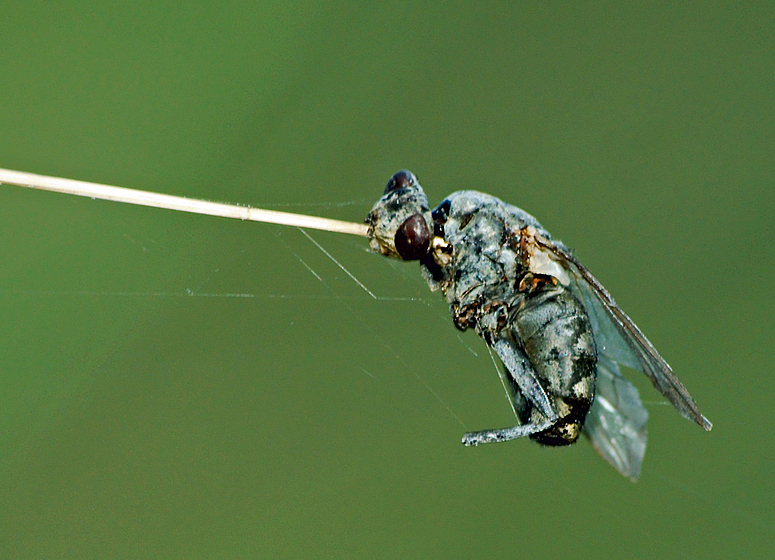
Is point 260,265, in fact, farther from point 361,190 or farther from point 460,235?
point 460,235

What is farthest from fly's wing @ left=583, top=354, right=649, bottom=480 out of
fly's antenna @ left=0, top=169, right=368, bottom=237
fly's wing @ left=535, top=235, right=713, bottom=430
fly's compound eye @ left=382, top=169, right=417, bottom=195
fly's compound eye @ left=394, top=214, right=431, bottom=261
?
fly's antenna @ left=0, top=169, right=368, bottom=237

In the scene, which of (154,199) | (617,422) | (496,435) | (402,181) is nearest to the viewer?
(154,199)

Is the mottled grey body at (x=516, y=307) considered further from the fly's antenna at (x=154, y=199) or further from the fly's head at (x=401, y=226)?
the fly's antenna at (x=154, y=199)

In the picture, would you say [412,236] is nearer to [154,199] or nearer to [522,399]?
A: [522,399]

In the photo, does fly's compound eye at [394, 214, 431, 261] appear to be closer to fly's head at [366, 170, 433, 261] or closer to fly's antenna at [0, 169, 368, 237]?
fly's head at [366, 170, 433, 261]

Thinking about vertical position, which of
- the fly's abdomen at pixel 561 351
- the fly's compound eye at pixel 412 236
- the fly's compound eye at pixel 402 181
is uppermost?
the fly's compound eye at pixel 402 181

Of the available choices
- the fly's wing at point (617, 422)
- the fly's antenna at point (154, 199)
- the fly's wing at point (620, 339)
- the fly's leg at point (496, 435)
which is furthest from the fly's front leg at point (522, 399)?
the fly's antenna at point (154, 199)

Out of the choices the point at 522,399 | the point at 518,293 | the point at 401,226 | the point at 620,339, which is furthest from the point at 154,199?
the point at 620,339

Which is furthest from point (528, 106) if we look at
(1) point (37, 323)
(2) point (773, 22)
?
(1) point (37, 323)
